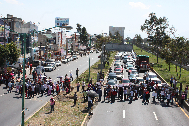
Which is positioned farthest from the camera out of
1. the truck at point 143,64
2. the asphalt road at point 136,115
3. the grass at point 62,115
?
the truck at point 143,64

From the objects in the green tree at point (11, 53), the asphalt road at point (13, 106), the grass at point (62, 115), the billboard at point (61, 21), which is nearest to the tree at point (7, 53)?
the green tree at point (11, 53)

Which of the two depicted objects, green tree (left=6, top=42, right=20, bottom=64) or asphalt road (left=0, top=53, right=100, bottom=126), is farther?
green tree (left=6, top=42, right=20, bottom=64)

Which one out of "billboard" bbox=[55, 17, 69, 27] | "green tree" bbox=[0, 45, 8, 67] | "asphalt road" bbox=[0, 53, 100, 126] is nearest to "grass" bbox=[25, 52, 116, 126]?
"asphalt road" bbox=[0, 53, 100, 126]

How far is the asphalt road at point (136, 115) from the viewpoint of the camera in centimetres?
1886

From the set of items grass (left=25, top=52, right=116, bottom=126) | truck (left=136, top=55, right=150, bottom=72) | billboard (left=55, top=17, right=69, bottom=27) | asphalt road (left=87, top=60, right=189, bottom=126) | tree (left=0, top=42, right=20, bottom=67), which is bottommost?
asphalt road (left=87, top=60, right=189, bottom=126)

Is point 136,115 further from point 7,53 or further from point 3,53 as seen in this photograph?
point 7,53

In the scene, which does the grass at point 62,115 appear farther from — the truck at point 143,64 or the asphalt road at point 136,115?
the truck at point 143,64

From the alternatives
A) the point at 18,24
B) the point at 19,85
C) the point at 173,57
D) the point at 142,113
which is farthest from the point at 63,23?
the point at 142,113

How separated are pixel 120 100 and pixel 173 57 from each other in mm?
27775

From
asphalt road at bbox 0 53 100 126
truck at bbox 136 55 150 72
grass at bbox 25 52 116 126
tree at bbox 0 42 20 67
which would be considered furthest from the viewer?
truck at bbox 136 55 150 72

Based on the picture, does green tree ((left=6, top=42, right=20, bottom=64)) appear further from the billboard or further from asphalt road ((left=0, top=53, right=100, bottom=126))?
the billboard

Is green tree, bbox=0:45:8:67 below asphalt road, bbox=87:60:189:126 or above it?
above

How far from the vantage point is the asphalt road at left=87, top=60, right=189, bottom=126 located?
18861mm

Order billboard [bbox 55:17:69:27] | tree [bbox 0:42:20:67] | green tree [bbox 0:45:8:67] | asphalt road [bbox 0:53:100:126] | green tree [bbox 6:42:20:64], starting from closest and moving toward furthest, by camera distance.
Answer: asphalt road [bbox 0:53:100:126] → green tree [bbox 0:45:8:67] → tree [bbox 0:42:20:67] → green tree [bbox 6:42:20:64] → billboard [bbox 55:17:69:27]
